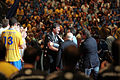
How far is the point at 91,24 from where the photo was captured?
43.4 ft

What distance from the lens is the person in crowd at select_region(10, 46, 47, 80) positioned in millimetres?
2627

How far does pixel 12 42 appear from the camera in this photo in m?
4.73

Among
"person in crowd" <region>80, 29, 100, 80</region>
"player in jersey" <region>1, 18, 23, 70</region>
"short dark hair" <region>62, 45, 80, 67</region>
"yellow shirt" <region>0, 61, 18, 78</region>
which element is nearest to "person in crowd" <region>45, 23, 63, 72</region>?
"person in crowd" <region>80, 29, 100, 80</region>

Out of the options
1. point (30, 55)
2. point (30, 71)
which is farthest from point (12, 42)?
point (30, 71)

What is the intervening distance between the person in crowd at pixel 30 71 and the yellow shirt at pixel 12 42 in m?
1.97

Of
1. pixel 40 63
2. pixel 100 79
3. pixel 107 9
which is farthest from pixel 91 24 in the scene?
pixel 100 79

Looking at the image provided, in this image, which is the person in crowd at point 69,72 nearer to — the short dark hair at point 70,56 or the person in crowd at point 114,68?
the short dark hair at point 70,56

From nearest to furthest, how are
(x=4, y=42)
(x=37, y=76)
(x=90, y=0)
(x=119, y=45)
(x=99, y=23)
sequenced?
(x=119, y=45) < (x=37, y=76) < (x=4, y=42) < (x=99, y=23) < (x=90, y=0)

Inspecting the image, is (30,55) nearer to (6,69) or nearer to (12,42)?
(6,69)

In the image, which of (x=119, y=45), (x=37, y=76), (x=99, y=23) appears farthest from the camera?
(x=99, y=23)

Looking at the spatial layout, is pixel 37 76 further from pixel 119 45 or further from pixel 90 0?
pixel 90 0

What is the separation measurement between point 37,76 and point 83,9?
11655mm

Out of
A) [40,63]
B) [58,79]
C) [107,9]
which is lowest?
[40,63]

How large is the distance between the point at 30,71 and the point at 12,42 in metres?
2.21
